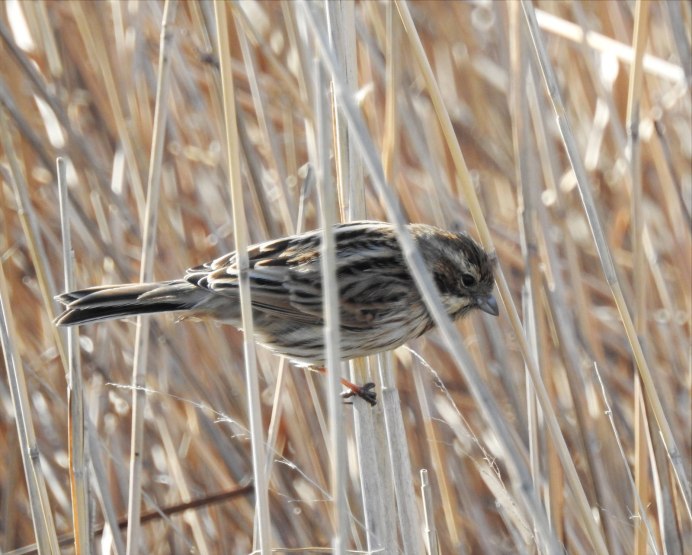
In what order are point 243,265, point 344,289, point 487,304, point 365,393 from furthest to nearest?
point 344,289, point 487,304, point 365,393, point 243,265

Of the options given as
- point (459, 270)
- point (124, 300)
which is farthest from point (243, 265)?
point (459, 270)

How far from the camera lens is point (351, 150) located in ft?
8.29

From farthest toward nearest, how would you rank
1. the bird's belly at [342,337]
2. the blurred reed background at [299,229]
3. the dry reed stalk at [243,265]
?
the blurred reed background at [299,229], the bird's belly at [342,337], the dry reed stalk at [243,265]

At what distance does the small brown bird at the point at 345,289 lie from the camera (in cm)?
279

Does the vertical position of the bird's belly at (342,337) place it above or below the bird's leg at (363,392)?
above

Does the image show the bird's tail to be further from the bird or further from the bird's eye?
the bird's eye

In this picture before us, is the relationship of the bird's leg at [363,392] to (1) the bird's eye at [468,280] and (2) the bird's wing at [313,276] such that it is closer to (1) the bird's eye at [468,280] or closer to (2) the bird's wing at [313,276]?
(2) the bird's wing at [313,276]

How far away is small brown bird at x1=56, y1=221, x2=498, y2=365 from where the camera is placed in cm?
279

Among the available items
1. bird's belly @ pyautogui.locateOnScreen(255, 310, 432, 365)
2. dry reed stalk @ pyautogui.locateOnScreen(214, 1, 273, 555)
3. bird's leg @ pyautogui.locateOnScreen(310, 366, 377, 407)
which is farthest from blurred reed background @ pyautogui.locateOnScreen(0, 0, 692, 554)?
dry reed stalk @ pyautogui.locateOnScreen(214, 1, 273, 555)

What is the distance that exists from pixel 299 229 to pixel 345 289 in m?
0.27

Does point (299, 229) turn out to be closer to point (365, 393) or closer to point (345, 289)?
point (345, 289)

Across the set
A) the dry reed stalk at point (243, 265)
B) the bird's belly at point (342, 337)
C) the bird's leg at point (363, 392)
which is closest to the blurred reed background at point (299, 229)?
the bird's belly at point (342, 337)

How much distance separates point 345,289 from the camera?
118 inches

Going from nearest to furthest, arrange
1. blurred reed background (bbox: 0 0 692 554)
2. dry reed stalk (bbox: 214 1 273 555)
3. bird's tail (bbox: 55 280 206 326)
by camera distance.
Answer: dry reed stalk (bbox: 214 1 273 555) < bird's tail (bbox: 55 280 206 326) < blurred reed background (bbox: 0 0 692 554)
